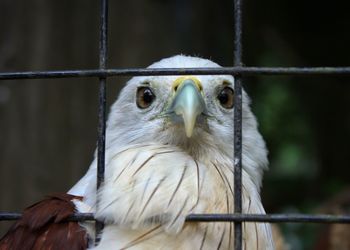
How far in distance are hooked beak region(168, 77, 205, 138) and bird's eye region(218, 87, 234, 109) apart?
1.10 feet

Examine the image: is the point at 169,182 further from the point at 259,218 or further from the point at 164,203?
the point at 259,218

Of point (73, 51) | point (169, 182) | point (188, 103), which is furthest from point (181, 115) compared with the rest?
point (73, 51)

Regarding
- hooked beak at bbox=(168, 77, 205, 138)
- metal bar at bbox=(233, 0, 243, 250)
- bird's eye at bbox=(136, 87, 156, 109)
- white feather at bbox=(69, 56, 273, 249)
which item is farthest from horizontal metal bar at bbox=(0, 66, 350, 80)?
bird's eye at bbox=(136, 87, 156, 109)

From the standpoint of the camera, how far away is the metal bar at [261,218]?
174 centimetres

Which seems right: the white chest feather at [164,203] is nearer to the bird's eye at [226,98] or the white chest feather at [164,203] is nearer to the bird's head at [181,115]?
the bird's head at [181,115]

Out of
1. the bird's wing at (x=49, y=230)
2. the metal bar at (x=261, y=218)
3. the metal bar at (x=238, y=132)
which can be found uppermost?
the metal bar at (x=238, y=132)

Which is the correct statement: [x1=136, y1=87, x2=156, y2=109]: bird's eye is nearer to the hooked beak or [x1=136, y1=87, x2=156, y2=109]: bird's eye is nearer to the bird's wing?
the hooked beak

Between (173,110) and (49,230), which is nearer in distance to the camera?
(49,230)

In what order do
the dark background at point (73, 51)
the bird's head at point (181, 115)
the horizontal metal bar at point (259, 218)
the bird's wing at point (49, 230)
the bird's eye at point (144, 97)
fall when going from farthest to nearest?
1. the dark background at point (73, 51)
2. the bird's eye at point (144, 97)
3. the bird's head at point (181, 115)
4. the bird's wing at point (49, 230)
5. the horizontal metal bar at point (259, 218)

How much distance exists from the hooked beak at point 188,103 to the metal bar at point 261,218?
0.28 metres

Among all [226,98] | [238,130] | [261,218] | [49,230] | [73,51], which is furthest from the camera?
[73,51]

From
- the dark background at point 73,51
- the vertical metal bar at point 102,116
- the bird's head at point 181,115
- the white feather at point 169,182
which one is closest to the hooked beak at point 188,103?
the bird's head at point 181,115

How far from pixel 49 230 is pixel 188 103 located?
0.58 metres

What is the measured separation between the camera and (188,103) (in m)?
2.05
